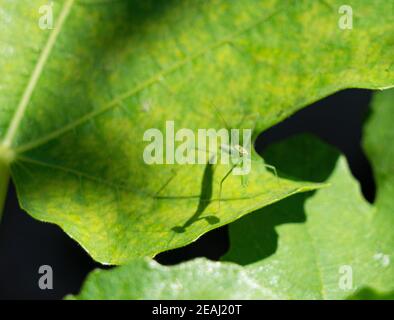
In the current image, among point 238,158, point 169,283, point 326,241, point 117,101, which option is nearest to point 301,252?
point 326,241

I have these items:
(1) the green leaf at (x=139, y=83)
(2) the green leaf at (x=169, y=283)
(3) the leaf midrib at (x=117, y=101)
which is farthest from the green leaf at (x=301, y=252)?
(3) the leaf midrib at (x=117, y=101)

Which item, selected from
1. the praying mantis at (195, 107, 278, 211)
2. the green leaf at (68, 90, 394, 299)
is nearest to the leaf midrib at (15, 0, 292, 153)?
the praying mantis at (195, 107, 278, 211)

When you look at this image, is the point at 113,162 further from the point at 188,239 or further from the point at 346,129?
the point at 346,129

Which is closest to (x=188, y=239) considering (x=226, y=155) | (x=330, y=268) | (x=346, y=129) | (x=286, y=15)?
(x=226, y=155)

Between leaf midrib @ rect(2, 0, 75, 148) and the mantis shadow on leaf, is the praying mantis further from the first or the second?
leaf midrib @ rect(2, 0, 75, 148)

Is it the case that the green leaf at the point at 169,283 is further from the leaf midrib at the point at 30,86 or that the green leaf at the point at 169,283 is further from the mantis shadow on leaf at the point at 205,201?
the leaf midrib at the point at 30,86

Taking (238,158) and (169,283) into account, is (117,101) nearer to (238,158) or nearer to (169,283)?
(238,158)
